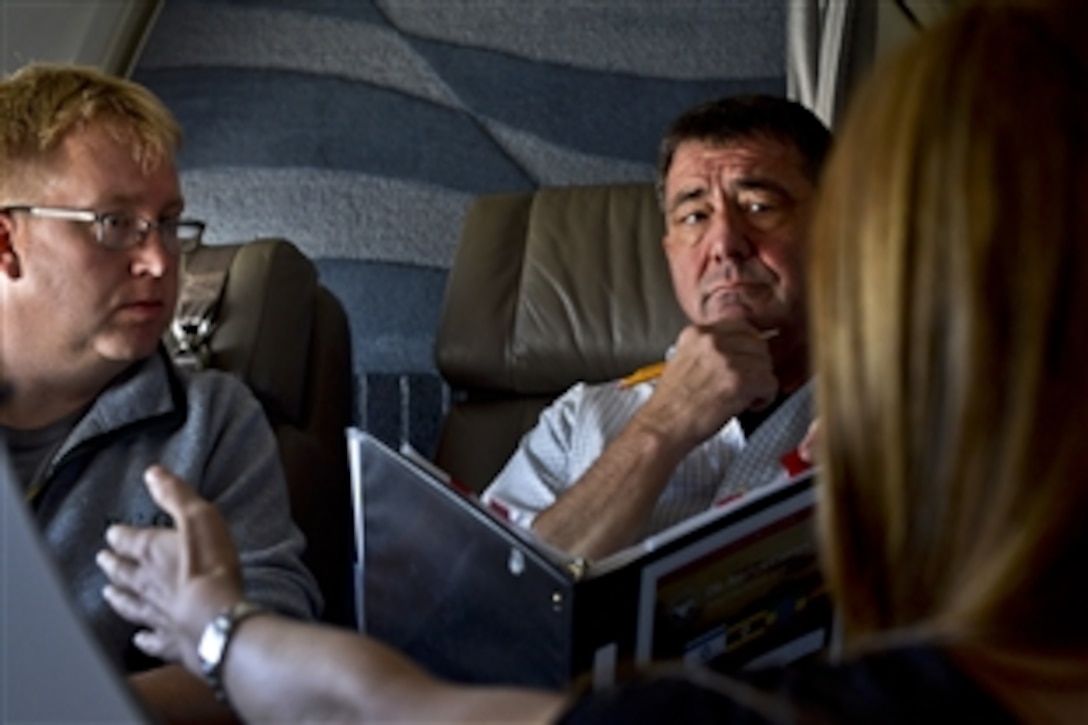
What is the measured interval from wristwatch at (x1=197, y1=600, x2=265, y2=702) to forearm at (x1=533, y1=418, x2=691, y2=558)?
697mm

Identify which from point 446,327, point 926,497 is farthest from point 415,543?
point 446,327

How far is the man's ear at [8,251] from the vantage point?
1.59m

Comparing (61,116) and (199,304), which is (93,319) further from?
(199,304)

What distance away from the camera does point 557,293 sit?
220 centimetres

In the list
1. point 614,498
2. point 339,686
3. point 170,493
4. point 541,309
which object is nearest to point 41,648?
point 339,686

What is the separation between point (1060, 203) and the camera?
0.59m

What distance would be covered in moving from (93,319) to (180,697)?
1.51 feet

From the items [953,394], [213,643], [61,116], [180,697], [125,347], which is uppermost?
[953,394]

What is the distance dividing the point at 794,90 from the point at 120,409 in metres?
1.21

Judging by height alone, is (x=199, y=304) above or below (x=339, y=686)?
below

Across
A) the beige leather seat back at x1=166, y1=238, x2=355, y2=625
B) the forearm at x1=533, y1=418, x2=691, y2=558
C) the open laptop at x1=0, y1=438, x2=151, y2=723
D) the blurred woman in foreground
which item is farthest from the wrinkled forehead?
the open laptop at x1=0, y1=438, x2=151, y2=723

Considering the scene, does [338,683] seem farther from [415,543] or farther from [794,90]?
[794,90]

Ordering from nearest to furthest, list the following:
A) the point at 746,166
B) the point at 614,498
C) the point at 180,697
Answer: the point at 180,697 < the point at 614,498 < the point at 746,166

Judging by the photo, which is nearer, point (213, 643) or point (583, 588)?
point (213, 643)
